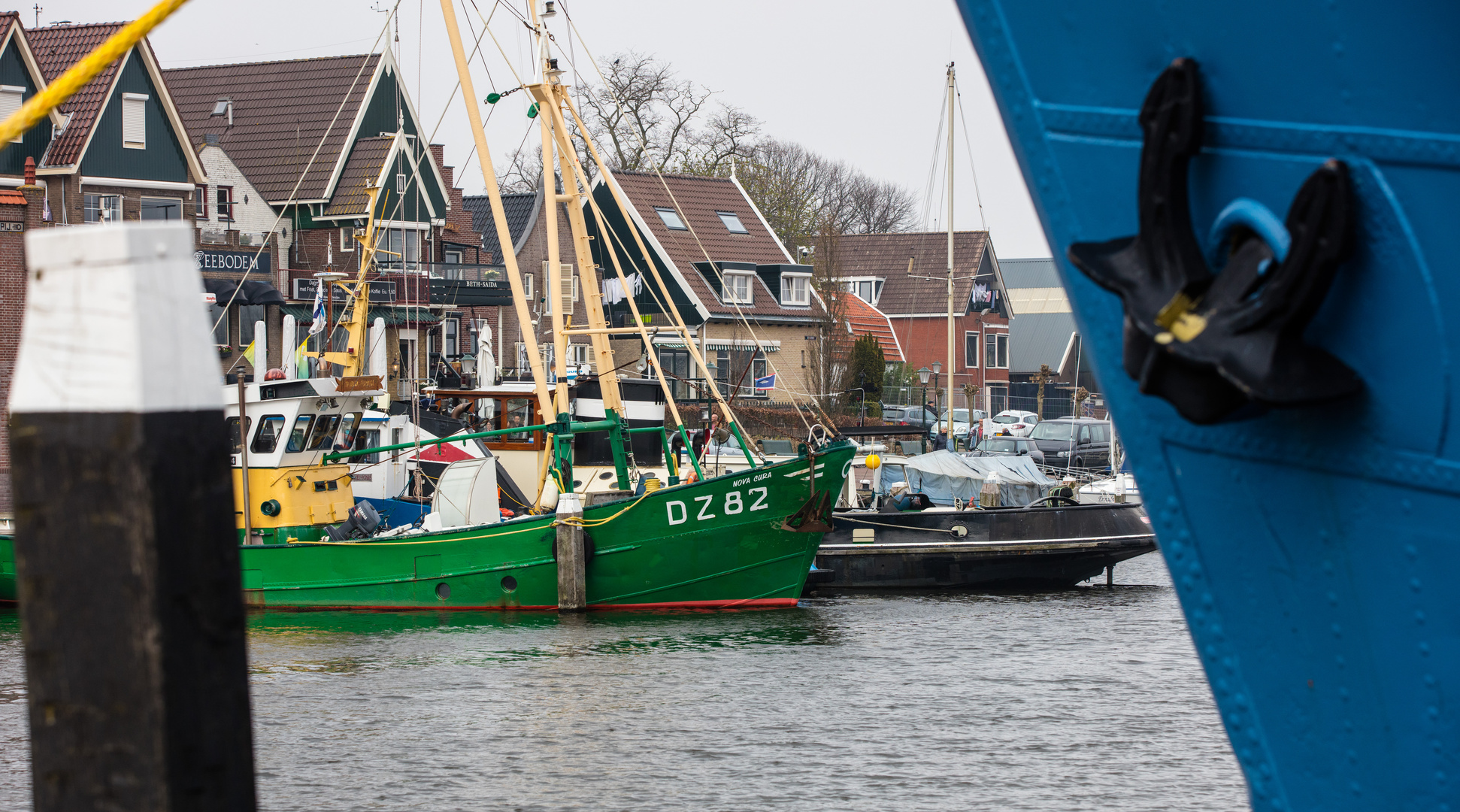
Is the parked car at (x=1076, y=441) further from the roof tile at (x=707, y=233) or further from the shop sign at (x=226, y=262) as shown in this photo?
the shop sign at (x=226, y=262)

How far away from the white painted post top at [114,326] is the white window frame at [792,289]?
51.3 metres

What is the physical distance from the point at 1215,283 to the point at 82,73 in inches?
94.6

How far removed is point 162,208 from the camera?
135 ft

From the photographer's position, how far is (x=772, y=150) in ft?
243

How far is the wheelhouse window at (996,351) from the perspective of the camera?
71.4 meters

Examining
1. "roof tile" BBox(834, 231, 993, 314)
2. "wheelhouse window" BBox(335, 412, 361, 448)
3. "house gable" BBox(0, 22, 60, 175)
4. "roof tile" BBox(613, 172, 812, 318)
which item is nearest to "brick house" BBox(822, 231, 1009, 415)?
"roof tile" BBox(834, 231, 993, 314)

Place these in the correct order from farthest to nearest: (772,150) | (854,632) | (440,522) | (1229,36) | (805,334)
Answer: (772,150) → (805,334) → (440,522) → (854,632) → (1229,36)

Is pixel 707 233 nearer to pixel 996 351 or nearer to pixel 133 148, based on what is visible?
pixel 133 148

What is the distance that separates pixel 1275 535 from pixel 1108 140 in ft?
3.22

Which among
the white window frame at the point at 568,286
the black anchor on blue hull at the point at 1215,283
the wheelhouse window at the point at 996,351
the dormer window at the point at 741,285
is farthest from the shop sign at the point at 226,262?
the black anchor on blue hull at the point at 1215,283

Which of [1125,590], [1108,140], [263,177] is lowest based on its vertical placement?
[1125,590]

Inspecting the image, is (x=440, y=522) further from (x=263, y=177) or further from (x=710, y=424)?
(x=263, y=177)

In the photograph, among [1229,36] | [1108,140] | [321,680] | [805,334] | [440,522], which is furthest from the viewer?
[805,334]

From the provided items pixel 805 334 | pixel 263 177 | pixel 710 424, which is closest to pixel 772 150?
pixel 805 334
